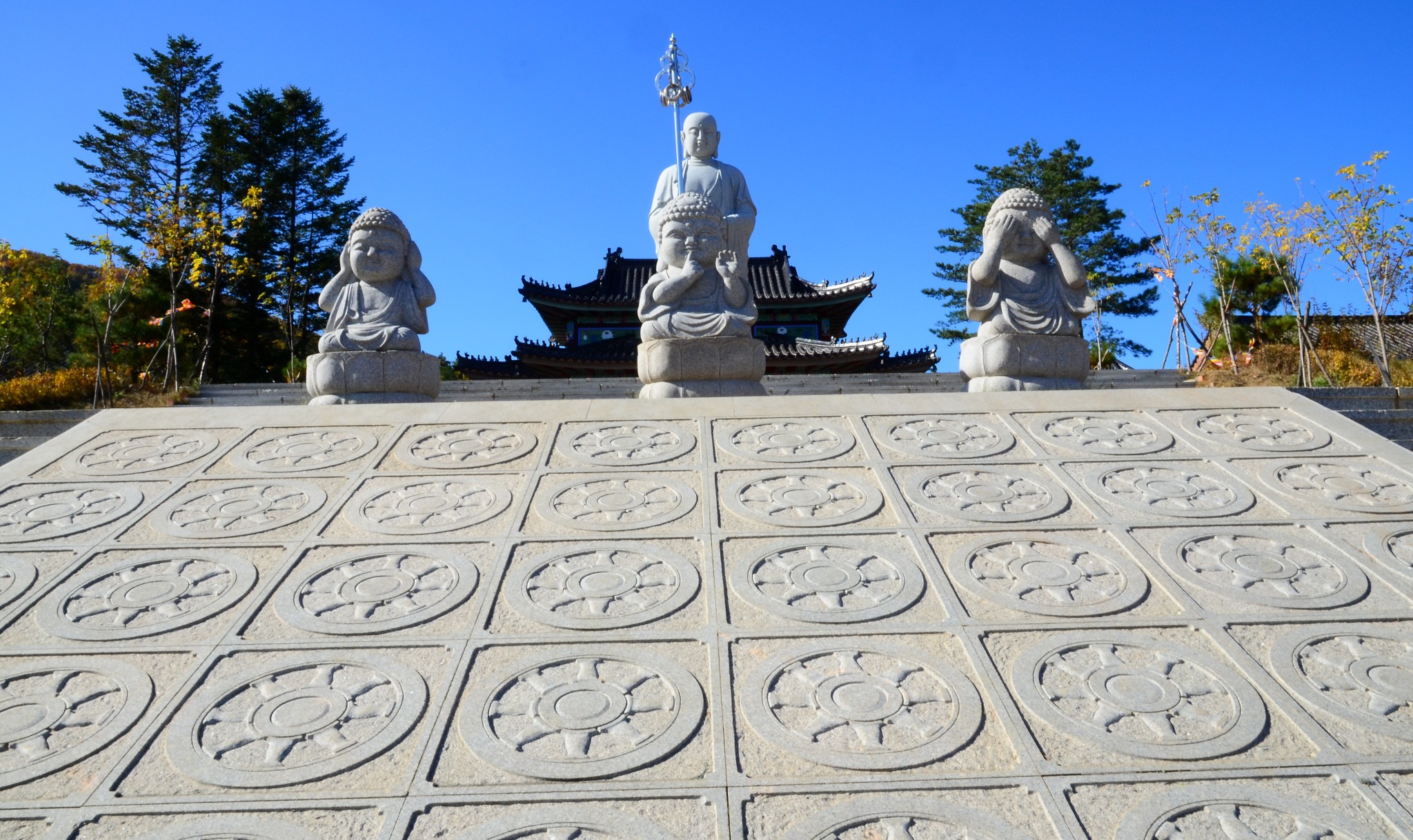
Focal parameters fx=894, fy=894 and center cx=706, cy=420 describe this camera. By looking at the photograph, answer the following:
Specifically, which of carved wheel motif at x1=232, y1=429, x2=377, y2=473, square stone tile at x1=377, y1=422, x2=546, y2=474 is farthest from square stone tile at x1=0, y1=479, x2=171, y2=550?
square stone tile at x1=377, y1=422, x2=546, y2=474

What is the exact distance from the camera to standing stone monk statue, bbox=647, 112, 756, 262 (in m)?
11.0

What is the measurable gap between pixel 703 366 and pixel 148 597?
14.5ft

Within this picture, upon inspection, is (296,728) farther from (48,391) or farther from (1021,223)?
(48,391)

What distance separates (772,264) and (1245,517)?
18.9m

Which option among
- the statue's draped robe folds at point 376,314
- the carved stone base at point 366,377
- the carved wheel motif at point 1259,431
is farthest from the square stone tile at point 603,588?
the statue's draped robe folds at point 376,314

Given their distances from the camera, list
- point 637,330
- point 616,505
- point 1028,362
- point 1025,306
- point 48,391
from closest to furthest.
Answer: point 616,505 < point 1028,362 < point 1025,306 < point 48,391 < point 637,330

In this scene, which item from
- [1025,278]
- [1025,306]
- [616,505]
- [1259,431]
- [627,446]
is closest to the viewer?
[616,505]

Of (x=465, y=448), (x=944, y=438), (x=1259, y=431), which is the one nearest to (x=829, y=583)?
(x=944, y=438)

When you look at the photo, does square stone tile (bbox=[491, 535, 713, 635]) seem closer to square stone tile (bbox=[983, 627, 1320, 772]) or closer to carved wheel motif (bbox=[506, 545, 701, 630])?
carved wheel motif (bbox=[506, 545, 701, 630])

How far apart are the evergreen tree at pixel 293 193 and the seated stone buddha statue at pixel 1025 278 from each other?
65.1 ft

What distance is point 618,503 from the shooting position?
4.20 meters

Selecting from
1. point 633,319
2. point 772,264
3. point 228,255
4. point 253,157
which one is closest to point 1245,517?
point 633,319

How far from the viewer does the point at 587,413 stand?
5410 mm

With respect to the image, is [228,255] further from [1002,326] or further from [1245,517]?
[1245,517]
